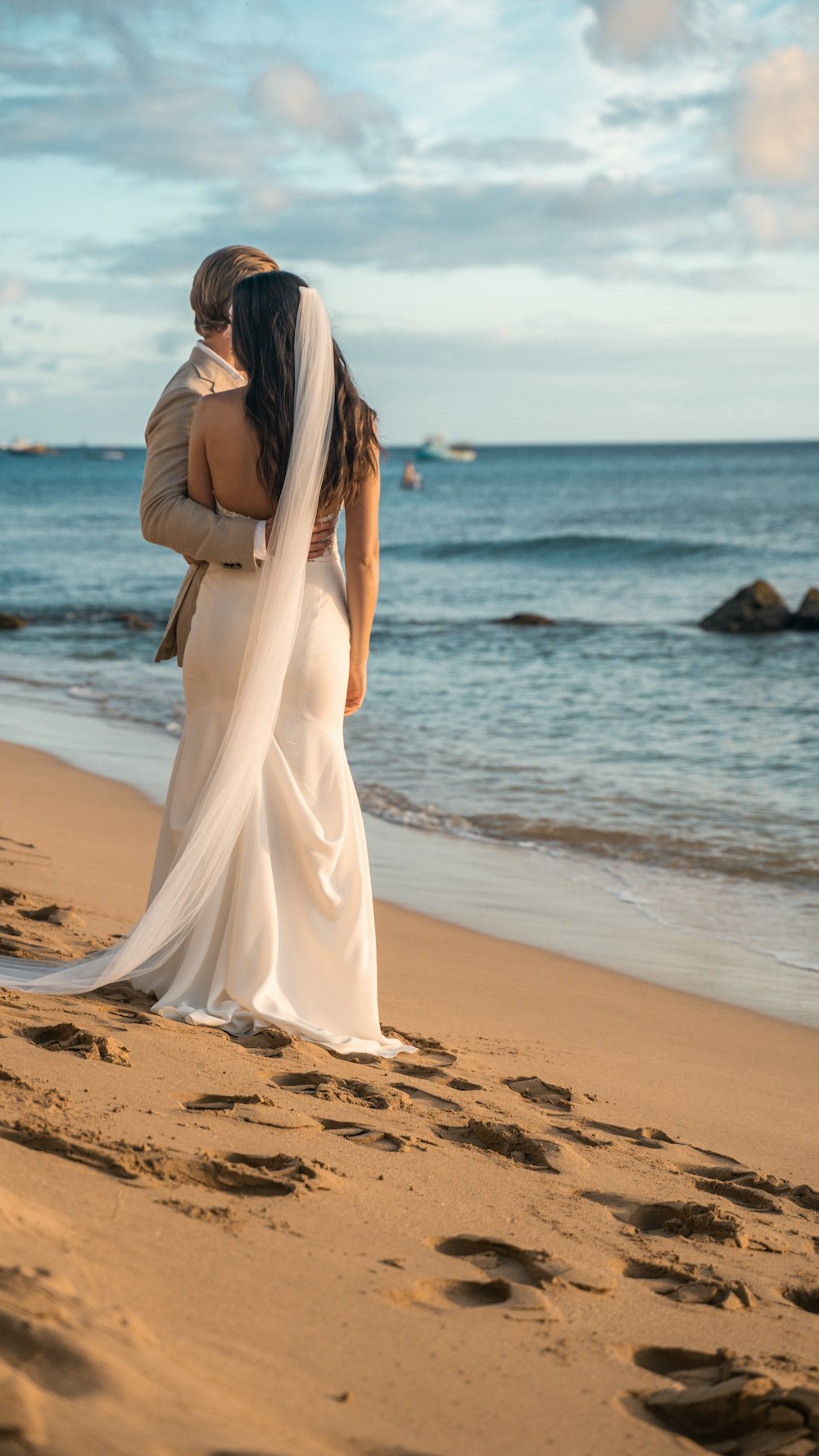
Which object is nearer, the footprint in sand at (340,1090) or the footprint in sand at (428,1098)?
the footprint in sand at (340,1090)

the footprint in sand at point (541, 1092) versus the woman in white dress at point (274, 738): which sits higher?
the woman in white dress at point (274, 738)

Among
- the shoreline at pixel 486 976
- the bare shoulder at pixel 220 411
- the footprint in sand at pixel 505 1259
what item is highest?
the bare shoulder at pixel 220 411

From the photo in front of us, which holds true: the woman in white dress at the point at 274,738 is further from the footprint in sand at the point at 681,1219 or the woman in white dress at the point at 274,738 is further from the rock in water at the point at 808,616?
the rock in water at the point at 808,616

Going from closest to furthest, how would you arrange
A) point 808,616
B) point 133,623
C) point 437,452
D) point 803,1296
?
point 803,1296 → point 808,616 → point 133,623 → point 437,452

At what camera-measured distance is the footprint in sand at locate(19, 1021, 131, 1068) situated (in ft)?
9.79

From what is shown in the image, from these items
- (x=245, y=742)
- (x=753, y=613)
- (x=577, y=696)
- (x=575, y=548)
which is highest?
(x=575, y=548)

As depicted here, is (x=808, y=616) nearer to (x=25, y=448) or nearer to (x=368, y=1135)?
(x=368, y=1135)

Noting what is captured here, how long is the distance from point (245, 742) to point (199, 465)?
0.78 meters

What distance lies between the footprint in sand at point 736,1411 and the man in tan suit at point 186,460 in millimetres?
2327

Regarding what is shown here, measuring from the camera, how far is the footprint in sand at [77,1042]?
2.98m

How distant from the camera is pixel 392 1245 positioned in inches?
88.5

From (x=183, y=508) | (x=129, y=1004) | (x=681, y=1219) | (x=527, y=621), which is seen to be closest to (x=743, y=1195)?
(x=681, y=1219)

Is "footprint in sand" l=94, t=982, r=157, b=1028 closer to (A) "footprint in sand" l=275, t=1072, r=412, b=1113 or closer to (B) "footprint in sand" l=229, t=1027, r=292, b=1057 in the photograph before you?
(B) "footprint in sand" l=229, t=1027, r=292, b=1057

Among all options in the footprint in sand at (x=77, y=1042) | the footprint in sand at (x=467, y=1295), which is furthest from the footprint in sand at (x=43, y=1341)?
the footprint in sand at (x=77, y=1042)
